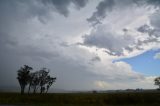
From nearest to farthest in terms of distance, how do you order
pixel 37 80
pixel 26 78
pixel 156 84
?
pixel 26 78 < pixel 37 80 < pixel 156 84

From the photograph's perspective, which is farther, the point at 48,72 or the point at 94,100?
the point at 48,72

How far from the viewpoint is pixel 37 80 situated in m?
142

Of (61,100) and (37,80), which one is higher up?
(37,80)

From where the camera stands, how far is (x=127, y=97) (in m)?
71.6

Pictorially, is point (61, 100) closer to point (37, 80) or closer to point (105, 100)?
point (105, 100)

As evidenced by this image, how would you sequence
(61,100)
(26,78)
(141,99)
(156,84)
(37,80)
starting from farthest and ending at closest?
(156,84)
(37,80)
(26,78)
(61,100)
(141,99)

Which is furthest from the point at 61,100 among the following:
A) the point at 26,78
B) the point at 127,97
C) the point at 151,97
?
the point at 26,78

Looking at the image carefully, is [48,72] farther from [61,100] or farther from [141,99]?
[141,99]

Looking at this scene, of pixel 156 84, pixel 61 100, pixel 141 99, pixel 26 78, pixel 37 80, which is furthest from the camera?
pixel 156 84

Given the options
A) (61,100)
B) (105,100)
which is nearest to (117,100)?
(105,100)

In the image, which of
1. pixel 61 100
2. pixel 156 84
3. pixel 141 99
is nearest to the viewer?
pixel 141 99

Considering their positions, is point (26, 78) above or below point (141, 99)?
above

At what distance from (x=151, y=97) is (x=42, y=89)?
82.2 m

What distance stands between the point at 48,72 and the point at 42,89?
10.5 meters
